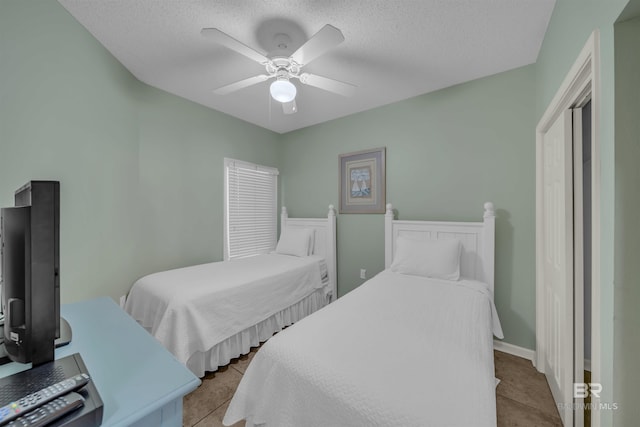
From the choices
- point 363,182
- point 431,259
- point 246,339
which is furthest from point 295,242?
point 431,259

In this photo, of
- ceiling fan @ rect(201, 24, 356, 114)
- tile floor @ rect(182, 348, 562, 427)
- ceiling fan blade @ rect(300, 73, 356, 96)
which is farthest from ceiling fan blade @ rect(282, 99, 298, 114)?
tile floor @ rect(182, 348, 562, 427)

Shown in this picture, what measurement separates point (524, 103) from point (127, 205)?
3740mm

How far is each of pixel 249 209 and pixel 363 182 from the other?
5.54 ft

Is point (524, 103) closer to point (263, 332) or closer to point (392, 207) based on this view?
point (392, 207)

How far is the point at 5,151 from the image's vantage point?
131cm

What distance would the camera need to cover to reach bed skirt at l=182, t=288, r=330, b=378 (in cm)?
200

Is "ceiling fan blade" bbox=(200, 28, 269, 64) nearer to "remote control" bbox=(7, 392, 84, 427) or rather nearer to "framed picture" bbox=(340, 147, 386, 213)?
"remote control" bbox=(7, 392, 84, 427)

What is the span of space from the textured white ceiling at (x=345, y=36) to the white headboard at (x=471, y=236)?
1.31 m

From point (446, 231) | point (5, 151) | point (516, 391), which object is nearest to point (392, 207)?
point (446, 231)

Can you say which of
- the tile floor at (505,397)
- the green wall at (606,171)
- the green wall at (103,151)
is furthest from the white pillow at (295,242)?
the green wall at (606,171)

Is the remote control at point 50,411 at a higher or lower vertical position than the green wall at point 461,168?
lower

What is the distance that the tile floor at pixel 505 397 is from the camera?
1610 millimetres

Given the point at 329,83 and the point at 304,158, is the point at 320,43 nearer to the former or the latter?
the point at 329,83

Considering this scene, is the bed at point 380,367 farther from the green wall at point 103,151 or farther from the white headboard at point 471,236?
the green wall at point 103,151
